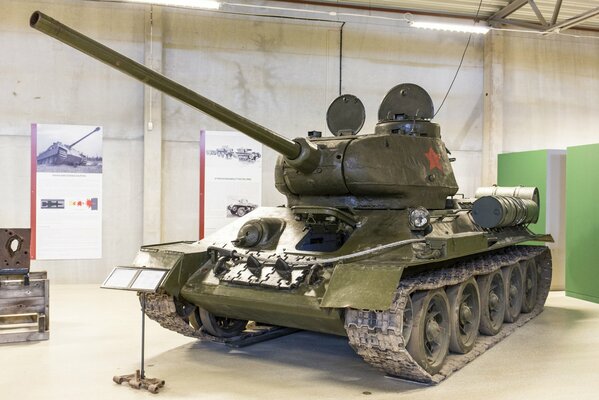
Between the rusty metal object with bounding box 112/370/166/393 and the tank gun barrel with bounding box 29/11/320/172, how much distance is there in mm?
2637

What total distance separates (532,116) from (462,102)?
1.83 m

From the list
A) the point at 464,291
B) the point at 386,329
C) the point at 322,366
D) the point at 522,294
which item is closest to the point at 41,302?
the point at 322,366

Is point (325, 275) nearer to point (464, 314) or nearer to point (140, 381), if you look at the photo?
point (140, 381)

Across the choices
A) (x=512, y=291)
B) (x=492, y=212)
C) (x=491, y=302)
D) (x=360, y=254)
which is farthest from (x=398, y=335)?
(x=512, y=291)

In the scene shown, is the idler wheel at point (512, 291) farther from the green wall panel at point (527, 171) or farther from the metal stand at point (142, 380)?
the metal stand at point (142, 380)

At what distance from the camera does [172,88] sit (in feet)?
20.9

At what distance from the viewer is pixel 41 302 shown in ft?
28.0

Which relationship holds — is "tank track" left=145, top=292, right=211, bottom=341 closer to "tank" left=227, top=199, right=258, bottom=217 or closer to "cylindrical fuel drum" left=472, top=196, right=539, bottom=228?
"cylindrical fuel drum" left=472, top=196, right=539, bottom=228

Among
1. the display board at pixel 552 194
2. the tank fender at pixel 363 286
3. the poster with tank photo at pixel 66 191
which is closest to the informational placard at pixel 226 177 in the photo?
the poster with tank photo at pixel 66 191

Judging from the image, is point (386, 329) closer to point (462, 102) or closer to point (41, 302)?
point (41, 302)

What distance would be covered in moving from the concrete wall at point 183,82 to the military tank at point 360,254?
4961 mm

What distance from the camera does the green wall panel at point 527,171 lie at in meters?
12.7

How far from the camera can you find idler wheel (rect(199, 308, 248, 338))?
8172mm

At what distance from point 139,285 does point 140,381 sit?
0.93m
